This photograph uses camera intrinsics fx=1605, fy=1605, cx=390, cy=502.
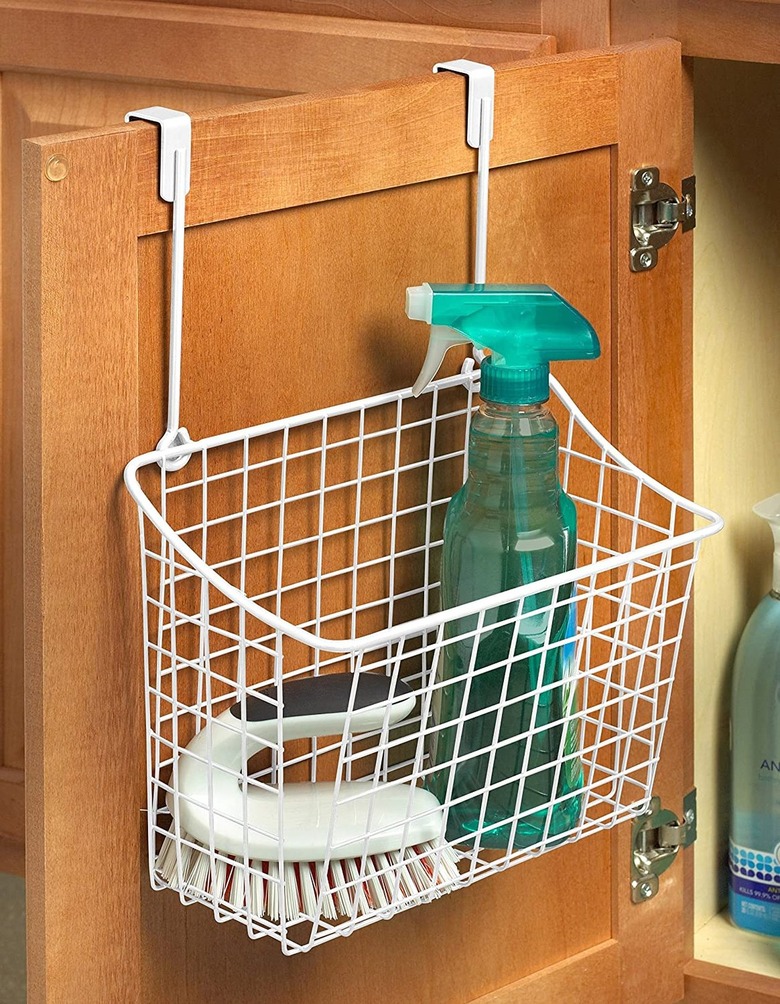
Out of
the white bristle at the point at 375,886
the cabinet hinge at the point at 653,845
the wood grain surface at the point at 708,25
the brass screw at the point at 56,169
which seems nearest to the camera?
the brass screw at the point at 56,169

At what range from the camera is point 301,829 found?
0.74 meters

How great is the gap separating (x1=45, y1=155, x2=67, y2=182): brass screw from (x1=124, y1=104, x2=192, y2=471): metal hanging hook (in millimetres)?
48

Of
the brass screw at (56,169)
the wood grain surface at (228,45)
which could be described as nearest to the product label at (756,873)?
the wood grain surface at (228,45)

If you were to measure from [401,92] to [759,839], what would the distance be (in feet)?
1.99

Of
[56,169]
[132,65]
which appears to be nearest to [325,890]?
[56,169]

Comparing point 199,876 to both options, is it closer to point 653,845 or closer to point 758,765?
point 653,845

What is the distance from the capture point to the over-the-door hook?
2.63 feet

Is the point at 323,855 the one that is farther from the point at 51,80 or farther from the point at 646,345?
the point at 51,80

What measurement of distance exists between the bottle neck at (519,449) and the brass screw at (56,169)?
0.24m

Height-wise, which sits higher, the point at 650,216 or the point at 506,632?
the point at 650,216

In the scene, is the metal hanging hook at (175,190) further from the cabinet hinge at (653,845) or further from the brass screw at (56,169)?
the cabinet hinge at (653,845)

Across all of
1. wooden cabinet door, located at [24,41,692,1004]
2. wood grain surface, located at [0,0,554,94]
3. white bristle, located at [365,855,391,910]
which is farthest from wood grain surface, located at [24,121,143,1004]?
wood grain surface, located at [0,0,554,94]

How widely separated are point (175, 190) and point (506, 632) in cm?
27

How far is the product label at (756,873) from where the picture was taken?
1.12m
